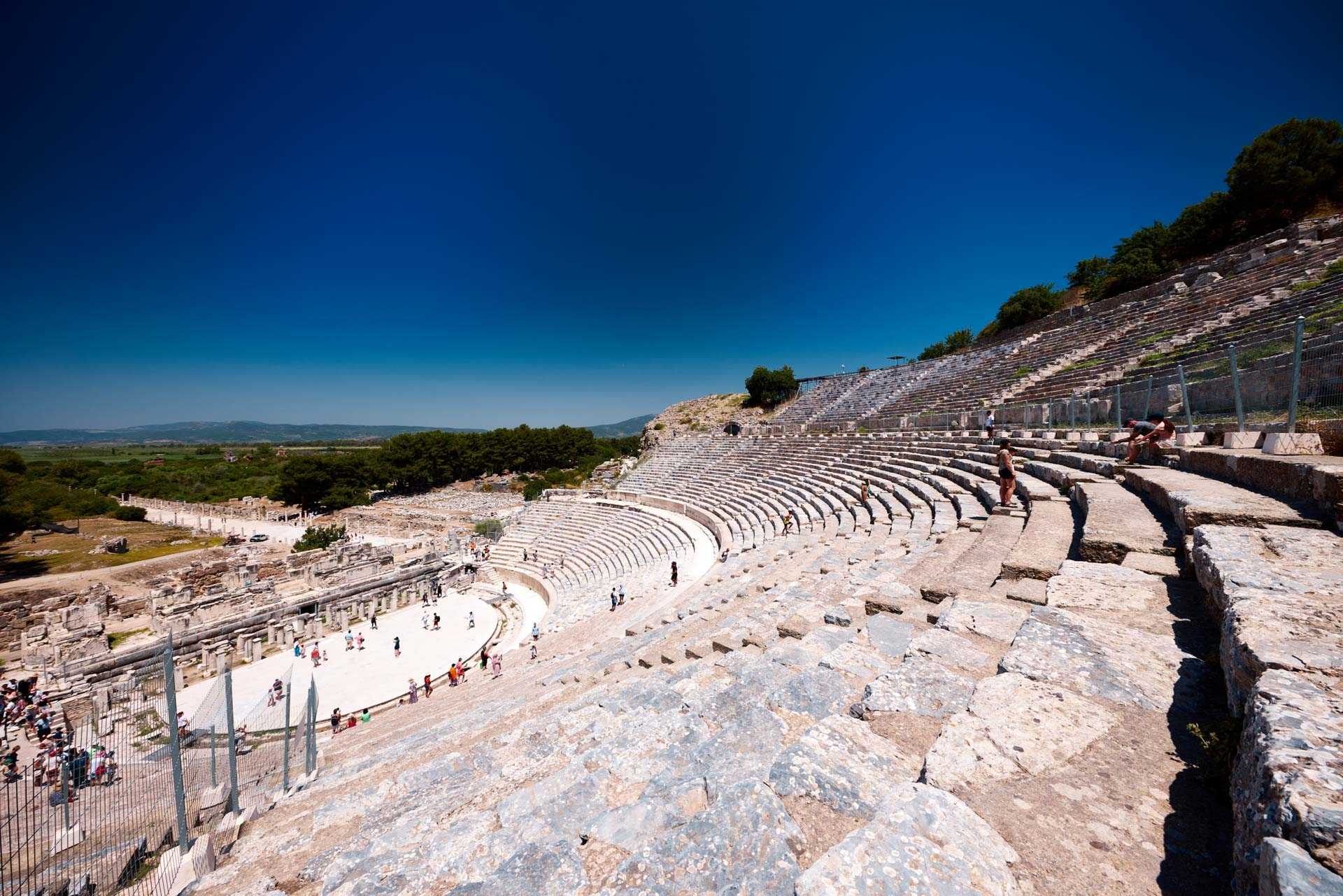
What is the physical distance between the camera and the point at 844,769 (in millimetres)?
2260

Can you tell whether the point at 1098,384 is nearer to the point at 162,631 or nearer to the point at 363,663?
the point at 363,663

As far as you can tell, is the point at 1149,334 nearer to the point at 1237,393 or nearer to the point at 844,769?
the point at 1237,393

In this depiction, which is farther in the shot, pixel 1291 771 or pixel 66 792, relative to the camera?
pixel 66 792

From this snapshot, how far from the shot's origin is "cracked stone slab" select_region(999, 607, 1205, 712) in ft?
7.62

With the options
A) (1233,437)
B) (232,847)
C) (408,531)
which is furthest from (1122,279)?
(408,531)

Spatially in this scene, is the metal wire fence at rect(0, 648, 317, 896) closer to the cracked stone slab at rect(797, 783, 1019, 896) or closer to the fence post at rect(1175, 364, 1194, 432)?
the cracked stone slab at rect(797, 783, 1019, 896)

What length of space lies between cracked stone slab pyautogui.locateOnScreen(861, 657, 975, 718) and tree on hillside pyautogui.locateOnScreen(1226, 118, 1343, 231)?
4244 cm

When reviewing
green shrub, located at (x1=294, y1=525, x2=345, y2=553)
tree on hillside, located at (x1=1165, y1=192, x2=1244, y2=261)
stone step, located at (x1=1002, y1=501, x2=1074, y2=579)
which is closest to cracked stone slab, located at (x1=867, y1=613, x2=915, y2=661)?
stone step, located at (x1=1002, y1=501, x2=1074, y2=579)

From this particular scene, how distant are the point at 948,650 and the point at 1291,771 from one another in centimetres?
196

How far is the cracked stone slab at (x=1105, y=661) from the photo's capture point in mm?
2322

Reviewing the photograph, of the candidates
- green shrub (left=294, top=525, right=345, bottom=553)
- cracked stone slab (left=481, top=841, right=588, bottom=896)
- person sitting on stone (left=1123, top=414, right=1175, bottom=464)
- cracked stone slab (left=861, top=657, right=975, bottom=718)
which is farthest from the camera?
green shrub (left=294, top=525, right=345, bottom=553)

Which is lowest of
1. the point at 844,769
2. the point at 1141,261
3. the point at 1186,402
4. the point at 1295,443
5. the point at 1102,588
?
the point at 844,769

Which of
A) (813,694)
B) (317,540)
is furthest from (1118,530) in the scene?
(317,540)

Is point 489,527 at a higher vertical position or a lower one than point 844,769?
lower
